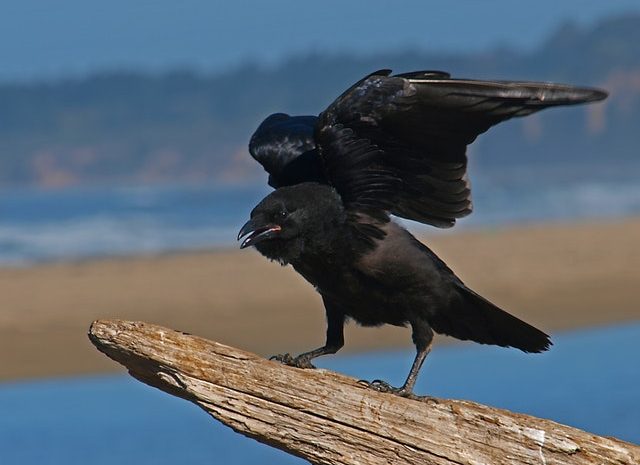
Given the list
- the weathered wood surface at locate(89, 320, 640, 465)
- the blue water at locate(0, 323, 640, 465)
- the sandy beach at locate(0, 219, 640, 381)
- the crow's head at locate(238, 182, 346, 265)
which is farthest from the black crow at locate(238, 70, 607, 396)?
the sandy beach at locate(0, 219, 640, 381)

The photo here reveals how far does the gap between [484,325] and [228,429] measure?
4.77 metres

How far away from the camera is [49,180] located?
4291 inches

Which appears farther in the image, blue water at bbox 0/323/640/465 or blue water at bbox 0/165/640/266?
blue water at bbox 0/165/640/266

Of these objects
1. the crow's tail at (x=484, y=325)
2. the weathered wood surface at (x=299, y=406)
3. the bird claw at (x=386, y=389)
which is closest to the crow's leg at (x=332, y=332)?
the crow's tail at (x=484, y=325)

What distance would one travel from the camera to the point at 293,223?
6871mm

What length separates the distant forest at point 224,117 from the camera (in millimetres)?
114375

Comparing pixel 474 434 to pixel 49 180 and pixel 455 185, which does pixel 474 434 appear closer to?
pixel 455 185

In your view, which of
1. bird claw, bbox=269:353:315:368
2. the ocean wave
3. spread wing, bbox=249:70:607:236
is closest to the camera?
spread wing, bbox=249:70:607:236

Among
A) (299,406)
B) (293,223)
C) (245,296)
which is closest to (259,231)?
(293,223)

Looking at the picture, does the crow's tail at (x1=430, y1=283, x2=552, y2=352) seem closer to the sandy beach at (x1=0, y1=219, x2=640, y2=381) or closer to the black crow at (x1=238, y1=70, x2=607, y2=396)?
the black crow at (x1=238, y1=70, x2=607, y2=396)

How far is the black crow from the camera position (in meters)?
6.85

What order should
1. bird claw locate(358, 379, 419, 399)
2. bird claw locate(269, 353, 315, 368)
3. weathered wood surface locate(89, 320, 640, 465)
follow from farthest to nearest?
bird claw locate(269, 353, 315, 368) < bird claw locate(358, 379, 419, 399) < weathered wood surface locate(89, 320, 640, 465)

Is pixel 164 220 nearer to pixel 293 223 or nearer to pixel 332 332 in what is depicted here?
pixel 332 332

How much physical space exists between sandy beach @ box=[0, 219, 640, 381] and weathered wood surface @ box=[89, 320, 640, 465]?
9.45 metres
